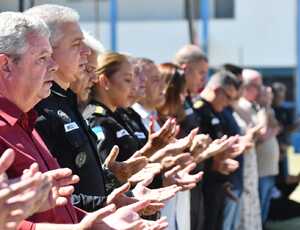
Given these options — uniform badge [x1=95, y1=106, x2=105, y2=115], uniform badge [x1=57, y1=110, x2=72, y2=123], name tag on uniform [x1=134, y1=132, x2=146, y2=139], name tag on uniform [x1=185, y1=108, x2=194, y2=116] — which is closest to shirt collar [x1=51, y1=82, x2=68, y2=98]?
uniform badge [x1=57, y1=110, x2=72, y2=123]

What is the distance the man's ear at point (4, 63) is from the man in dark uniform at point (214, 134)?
4.06 metres

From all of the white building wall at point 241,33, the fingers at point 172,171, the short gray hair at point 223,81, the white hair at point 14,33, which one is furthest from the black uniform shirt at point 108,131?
the white building wall at point 241,33

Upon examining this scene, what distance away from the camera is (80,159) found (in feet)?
11.2

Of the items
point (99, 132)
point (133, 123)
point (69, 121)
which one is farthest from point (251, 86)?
point (69, 121)

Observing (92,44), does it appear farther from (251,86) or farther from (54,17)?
(251,86)

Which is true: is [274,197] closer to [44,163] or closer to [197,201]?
[197,201]

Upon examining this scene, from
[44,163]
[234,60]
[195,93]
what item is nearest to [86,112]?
[44,163]

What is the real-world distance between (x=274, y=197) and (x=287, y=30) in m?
17.9

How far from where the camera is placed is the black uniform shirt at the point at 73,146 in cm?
334

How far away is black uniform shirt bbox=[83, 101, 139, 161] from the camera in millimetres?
4259

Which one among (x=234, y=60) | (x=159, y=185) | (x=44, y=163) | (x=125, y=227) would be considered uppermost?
(x=44, y=163)

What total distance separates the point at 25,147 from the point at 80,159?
678 mm

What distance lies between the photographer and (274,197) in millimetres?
9320

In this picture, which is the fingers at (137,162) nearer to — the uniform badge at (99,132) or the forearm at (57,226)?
the uniform badge at (99,132)
